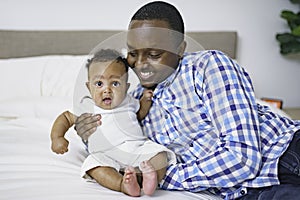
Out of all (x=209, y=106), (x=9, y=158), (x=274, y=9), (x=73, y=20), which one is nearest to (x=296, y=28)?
(x=274, y=9)

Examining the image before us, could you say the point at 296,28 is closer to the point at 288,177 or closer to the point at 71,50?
the point at 71,50

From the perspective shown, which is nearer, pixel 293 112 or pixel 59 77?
pixel 59 77

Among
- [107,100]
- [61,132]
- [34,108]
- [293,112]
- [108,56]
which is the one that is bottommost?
[293,112]

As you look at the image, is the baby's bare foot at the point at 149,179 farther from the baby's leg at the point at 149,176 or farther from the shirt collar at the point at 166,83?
the shirt collar at the point at 166,83

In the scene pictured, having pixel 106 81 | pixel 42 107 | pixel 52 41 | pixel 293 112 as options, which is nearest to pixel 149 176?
pixel 106 81

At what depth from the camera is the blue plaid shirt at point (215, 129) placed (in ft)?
3.28

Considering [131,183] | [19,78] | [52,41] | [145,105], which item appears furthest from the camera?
[52,41]

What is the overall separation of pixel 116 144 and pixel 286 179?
42 centimetres

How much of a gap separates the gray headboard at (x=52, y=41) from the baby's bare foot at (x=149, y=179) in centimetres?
142

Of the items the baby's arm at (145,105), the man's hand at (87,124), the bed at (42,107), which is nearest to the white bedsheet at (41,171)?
the bed at (42,107)

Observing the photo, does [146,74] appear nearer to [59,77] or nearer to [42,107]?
[42,107]

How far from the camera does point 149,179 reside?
992mm

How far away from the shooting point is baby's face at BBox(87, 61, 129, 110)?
1.04 metres

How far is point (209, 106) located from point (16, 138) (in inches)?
27.0
